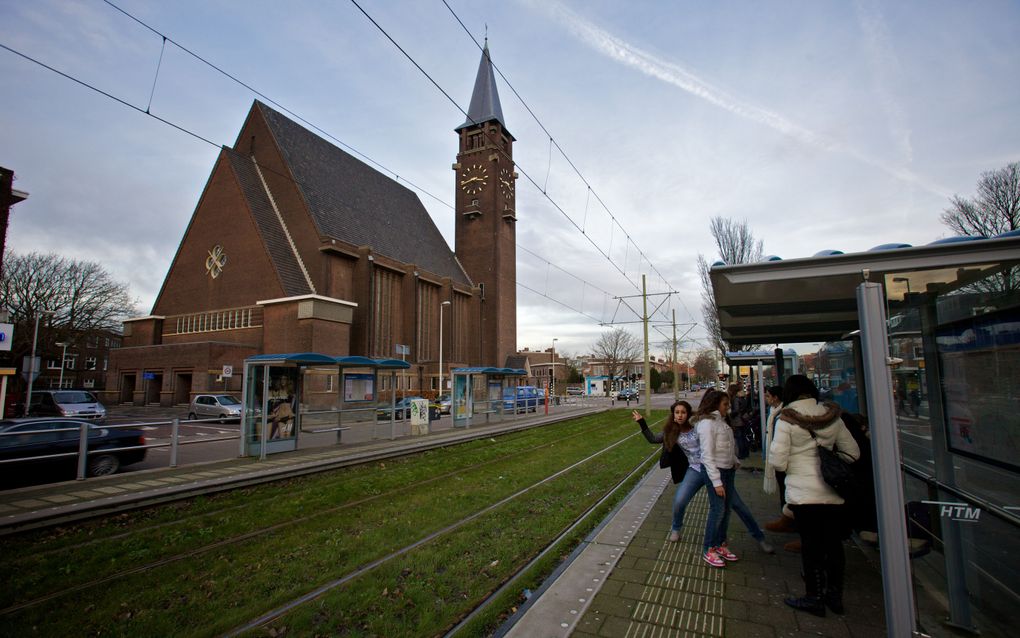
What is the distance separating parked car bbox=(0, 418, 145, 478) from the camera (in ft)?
29.8

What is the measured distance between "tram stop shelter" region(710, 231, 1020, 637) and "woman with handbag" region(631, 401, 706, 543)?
5.74 ft

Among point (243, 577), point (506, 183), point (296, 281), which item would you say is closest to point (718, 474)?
point (243, 577)

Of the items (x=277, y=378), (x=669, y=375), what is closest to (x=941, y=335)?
(x=277, y=378)

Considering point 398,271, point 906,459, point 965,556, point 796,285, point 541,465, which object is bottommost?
point 541,465

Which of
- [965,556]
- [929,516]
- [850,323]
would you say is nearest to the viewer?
[965,556]

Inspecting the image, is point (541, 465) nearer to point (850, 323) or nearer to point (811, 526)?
point (850, 323)

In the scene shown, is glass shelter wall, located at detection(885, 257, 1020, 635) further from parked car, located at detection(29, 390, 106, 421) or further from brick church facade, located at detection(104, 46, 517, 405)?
brick church facade, located at detection(104, 46, 517, 405)

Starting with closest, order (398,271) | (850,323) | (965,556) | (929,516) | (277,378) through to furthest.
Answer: (965,556), (929,516), (850,323), (277,378), (398,271)

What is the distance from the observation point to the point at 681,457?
220 inches

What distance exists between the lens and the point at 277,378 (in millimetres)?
12805

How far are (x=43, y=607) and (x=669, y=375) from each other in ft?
328

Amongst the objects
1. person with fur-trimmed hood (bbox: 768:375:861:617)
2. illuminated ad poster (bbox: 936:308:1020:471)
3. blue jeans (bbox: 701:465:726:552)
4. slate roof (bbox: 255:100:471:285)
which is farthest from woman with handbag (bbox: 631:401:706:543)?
slate roof (bbox: 255:100:471:285)

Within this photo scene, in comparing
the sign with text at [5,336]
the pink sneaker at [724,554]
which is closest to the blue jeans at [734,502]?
the pink sneaker at [724,554]

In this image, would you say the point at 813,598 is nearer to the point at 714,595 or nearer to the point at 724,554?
the point at 714,595
